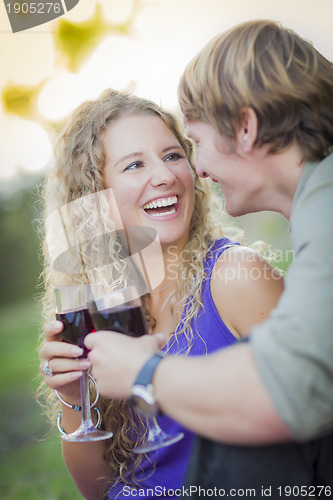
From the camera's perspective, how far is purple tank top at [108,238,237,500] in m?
2.17

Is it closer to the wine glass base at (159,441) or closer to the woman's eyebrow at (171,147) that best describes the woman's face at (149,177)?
the woman's eyebrow at (171,147)

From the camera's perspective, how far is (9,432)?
18.7 feet

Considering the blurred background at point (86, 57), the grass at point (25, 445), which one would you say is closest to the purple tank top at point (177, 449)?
the grass at point (25, 445)

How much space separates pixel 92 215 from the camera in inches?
112

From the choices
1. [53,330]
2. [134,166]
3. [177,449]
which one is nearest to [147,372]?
[53,330]

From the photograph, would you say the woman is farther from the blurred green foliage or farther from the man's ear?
the blurred green foliage

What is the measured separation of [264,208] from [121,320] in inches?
31.5

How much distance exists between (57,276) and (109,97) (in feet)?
3.60

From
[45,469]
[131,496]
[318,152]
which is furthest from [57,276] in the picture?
[45,469]

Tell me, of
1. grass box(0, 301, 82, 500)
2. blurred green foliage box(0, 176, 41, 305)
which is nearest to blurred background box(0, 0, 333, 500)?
grass box(0, 301, 82, 500)

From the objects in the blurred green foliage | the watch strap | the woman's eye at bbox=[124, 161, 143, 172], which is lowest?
the blurred green foliage

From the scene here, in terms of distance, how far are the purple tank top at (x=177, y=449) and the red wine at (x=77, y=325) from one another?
458 millimetres

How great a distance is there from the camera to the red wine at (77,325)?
6.72 feet

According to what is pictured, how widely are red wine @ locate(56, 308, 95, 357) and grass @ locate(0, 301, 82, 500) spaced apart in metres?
1.26
